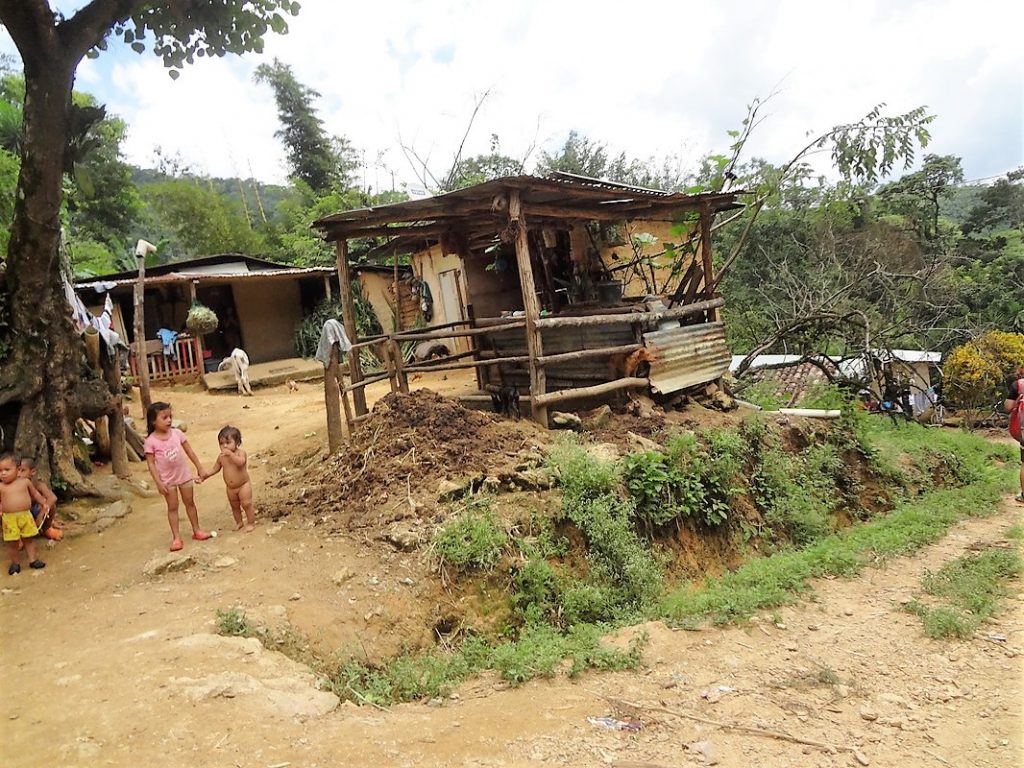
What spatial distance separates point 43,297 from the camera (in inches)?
224

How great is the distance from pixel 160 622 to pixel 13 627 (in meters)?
1.01

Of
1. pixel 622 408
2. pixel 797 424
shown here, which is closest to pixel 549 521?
pixel 622 408

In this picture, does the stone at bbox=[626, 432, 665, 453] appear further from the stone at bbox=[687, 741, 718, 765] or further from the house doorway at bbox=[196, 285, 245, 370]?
the house doorway at bbox=[196, 285, 245, 370]

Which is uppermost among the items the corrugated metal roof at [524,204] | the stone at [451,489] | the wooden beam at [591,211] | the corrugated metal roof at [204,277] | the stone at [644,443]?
the corrugated metal roof at [204,277]

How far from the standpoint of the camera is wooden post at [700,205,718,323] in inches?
364

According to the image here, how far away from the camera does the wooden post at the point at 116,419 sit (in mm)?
7203

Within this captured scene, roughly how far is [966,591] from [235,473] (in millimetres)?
5995

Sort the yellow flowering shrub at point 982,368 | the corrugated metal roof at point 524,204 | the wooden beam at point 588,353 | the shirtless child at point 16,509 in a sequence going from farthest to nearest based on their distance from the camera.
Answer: the yellow flowering shrub at point 982,368
the wooden beam at point 588,353
the corrugated metal roof at point 524,204
the shirtless child at point 16,509

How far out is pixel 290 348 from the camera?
19.1 m

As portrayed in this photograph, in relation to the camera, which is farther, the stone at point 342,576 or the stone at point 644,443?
the stone at point 644,443

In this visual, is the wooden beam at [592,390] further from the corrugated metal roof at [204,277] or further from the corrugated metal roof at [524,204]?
the corrugated metal roof at [204,277]

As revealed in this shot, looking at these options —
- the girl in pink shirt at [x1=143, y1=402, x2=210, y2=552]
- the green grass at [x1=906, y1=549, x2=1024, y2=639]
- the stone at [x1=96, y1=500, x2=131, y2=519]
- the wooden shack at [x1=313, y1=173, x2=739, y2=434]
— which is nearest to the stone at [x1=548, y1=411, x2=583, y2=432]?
the wooden shack at [x1=313, y1=173, x2=739, y2=434]

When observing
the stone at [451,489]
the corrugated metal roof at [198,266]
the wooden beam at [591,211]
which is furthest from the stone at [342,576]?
the corrugated metal roof at [198,266]

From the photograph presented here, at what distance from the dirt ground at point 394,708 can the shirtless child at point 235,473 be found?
0.22 meters
